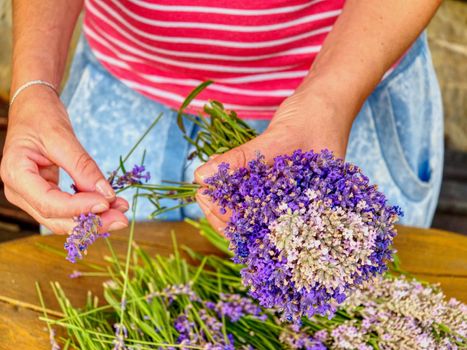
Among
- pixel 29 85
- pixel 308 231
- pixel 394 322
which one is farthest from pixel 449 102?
pixel 308 231

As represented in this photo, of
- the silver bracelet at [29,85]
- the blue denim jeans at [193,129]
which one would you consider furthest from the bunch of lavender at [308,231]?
the blue denim jeans at [193,129]

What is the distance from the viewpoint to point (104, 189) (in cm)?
78

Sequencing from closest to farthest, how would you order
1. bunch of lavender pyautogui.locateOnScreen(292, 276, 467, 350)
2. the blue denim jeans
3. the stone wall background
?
bunch of lavender pyautogui.locateOnScreen(292, 276, 467, 350)
the blue denim jeans
the stone wall background

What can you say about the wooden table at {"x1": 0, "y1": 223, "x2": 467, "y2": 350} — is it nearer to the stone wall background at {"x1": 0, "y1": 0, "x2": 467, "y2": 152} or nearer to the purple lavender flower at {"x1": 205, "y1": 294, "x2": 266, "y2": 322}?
the purple lavender flower at {"x1": 205, "y1": 294, "x2": 266, "y2": 322}

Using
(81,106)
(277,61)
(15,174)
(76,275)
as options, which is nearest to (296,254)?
(15,174)

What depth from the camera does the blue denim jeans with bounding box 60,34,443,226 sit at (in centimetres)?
134

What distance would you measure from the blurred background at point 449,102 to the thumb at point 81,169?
1.54 m

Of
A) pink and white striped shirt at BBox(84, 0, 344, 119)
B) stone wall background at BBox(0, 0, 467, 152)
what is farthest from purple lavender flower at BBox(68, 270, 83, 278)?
stone wall background at BBox(0, 0, 467, 152)

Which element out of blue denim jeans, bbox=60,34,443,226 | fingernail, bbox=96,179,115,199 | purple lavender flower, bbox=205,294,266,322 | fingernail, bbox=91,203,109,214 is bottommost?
purple lavender flower, bbox=205,294,266,322

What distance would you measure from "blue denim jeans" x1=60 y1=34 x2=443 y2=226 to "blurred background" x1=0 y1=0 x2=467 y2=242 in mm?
1019

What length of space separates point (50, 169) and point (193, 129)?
47 cm

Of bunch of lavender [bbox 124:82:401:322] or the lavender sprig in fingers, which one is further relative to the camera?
the lavender sprig in fingers

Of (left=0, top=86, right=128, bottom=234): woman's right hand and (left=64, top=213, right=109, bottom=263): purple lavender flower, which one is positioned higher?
(left=0, top=86, right=128, bottom=234): woman's right hand

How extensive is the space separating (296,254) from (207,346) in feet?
0.99
